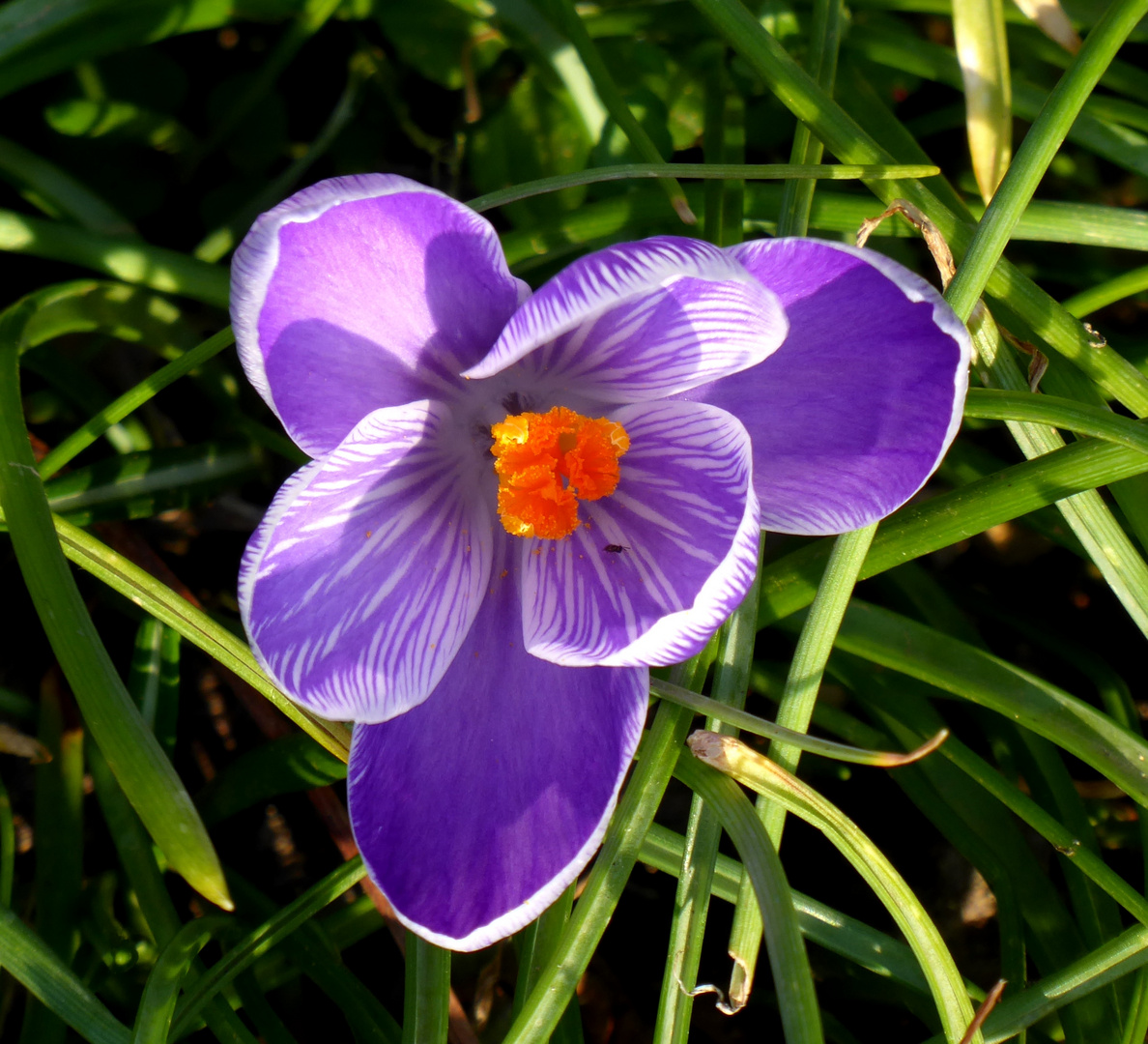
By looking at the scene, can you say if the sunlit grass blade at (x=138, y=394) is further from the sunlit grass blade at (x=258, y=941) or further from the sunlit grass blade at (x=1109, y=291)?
the sunlit grass blade at (x=1109, y=291)

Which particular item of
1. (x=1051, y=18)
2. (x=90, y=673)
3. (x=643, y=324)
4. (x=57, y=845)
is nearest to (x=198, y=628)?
(x=90, y=673)

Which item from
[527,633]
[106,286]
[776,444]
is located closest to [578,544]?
[527,633]

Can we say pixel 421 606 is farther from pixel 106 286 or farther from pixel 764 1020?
pixel 764 1020

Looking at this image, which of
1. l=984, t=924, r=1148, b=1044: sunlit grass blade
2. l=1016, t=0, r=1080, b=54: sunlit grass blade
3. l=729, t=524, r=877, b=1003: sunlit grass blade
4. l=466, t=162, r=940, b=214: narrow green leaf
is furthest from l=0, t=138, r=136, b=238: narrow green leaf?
l=984, t=924, r=1148, b=1044: sunlit grass blade

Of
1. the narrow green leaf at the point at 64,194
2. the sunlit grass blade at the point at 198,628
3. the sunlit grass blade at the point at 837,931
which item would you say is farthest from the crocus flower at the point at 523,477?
the narrow green leaf at the point at 64,194

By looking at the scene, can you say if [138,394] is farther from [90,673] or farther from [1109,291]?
[1109,291]

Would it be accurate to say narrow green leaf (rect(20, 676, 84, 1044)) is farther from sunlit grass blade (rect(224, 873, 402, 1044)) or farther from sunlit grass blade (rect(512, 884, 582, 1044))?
sunlit grass blade (rect(512, 884, 582, 1044))
